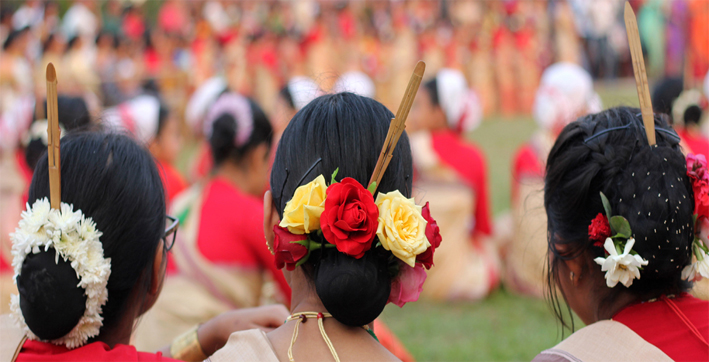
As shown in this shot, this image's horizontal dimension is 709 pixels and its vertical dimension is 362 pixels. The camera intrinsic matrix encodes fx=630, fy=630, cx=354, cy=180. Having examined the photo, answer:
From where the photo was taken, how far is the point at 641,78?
1.50m

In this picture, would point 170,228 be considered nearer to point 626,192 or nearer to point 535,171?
point 626,192

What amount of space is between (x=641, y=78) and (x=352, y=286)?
88 centimetres

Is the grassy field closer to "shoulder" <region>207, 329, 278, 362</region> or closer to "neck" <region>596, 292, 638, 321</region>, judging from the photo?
"neck" <region>596, 292, 638, 321</region>

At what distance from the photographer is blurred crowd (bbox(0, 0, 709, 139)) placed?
523 inches

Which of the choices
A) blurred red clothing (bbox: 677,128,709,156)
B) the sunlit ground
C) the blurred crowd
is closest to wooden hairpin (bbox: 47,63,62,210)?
the sunlit ground

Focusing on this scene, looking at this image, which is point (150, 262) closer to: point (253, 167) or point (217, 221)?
point (217, 221)

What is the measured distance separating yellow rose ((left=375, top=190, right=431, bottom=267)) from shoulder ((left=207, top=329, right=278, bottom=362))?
1.09ft

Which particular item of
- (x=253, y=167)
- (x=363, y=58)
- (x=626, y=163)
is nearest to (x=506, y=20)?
(x=363, y=58)

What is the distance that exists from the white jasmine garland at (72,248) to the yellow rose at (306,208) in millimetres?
413

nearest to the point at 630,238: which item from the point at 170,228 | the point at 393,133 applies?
the point at 393,133

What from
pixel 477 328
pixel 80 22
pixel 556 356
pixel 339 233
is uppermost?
pixel 80 22

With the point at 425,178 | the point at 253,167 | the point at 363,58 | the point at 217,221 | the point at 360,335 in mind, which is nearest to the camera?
the point at 360,335

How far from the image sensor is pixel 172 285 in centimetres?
284

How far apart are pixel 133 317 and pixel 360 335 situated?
0.57 metres
